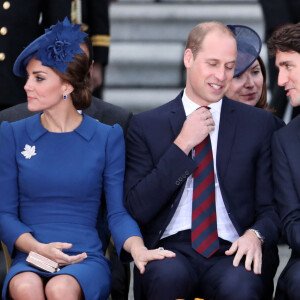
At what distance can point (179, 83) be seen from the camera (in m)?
7.20

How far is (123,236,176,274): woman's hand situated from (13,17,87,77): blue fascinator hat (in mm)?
709

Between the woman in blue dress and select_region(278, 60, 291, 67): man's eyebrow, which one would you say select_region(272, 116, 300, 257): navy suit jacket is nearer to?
A: select_region(278, 60, 291, 67): man's eyebrow

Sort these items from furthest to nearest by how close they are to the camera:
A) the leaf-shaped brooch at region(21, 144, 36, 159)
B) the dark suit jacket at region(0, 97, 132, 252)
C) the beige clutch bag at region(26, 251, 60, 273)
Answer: the dark suit jacket at region(0, 97, 132, 252) < the leaf-shaped brooch at region(21, 144, 36, 159) < the beige clutch bag at region(26, 251, 60, 273)

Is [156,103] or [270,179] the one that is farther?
[156,103]

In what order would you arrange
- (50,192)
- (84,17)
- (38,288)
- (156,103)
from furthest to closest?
(156,103), (84,17), (50,192), (38,288)

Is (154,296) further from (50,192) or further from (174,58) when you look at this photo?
(174,58)

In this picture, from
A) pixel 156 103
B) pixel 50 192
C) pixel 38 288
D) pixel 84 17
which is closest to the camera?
pixel 38 288

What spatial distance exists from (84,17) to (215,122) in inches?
64.2

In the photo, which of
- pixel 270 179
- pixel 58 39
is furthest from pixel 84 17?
pixel 270 179

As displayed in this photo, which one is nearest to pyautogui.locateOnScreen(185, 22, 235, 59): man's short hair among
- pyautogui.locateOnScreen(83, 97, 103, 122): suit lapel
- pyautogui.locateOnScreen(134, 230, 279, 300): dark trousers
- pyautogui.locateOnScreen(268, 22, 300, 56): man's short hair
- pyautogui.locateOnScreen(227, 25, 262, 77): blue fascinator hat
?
pyautogui.locateOnScreen(268, 22, 300, 56): man's short hair

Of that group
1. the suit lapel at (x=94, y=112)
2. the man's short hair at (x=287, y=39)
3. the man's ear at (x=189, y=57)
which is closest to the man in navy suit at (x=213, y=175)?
the man's ear at (x=189, y=57)

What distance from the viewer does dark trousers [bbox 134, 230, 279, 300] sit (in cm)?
344

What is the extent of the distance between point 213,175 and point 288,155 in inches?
11.6

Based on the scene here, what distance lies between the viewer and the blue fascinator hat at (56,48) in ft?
12.0
